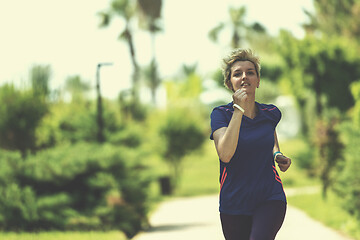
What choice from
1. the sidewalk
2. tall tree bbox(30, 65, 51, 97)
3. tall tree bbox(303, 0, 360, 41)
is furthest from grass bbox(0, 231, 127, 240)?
tall tree bbox(303, 0, 360, 41)

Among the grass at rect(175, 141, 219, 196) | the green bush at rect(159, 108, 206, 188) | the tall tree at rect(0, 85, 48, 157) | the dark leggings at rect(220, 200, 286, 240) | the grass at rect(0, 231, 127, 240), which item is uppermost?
the dark leggings at rect(220, 200, 286, 240)

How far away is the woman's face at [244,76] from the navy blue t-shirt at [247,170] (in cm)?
17

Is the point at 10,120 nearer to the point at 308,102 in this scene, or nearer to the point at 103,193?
the point at 103,193

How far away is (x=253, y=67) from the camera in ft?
13.4

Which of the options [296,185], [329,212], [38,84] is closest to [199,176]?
[296,185]

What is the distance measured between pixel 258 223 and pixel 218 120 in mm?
710

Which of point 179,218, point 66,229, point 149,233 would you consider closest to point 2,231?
point 66,229

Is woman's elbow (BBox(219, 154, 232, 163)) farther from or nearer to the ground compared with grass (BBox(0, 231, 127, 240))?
farther from the ground

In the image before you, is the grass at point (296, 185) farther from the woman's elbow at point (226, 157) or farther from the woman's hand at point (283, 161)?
the woman's elbow at point (226, 157)

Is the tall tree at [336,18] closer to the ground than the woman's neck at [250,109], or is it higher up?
higher up

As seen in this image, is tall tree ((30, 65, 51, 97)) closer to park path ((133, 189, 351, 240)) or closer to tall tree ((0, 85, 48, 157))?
tall tree ((0, 85, 48, 157))

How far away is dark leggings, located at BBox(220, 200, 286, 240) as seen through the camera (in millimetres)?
3891

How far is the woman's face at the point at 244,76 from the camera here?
4.03m

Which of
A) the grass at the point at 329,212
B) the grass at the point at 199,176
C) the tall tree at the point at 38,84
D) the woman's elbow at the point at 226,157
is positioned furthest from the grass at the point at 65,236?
the grass at the point at 199,176
